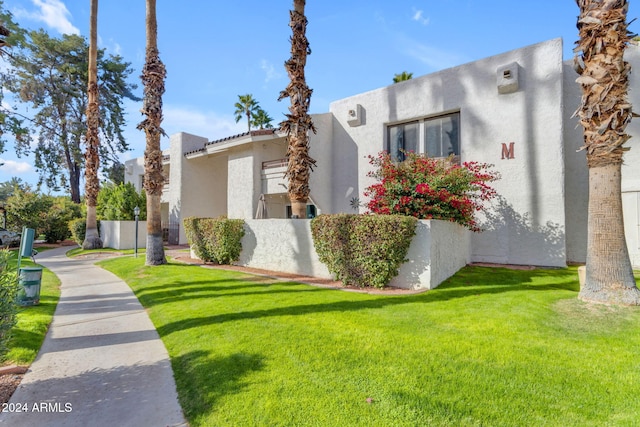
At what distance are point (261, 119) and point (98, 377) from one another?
34.5m

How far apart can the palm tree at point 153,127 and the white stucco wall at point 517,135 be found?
1114 cm

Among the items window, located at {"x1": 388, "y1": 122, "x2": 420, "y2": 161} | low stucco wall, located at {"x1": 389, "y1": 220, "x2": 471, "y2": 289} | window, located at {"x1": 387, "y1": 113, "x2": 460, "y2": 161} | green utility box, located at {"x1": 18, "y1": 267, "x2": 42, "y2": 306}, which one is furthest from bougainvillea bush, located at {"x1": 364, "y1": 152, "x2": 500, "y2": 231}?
green utility box, located at {"x1": 18, "y1": 267, "x2": 42, "y2": 306}

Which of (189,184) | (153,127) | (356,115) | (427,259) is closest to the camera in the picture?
(427,259)

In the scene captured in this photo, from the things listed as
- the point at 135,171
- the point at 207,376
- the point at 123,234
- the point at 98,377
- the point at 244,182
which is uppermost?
the point at 135,171

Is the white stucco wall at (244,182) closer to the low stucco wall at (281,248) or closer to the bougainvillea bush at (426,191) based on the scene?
the low stucco wall at (281,248)

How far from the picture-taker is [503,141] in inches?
504

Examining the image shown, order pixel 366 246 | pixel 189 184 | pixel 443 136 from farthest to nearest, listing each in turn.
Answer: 1. pixel 189 184
2. pixel 443 136
3. pixel 366 246

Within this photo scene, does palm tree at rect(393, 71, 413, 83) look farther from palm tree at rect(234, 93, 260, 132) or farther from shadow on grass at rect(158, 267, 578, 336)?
shadow on grass at rect(158, 267, 578, 336)

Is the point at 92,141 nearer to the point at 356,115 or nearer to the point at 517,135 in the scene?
the point at 356,115

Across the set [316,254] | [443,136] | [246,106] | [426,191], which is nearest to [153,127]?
[316,254]

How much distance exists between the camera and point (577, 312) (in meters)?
6.14

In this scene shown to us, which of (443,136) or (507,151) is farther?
(443,136)

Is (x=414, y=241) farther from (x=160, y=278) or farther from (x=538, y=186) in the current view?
(x=160, y=278)

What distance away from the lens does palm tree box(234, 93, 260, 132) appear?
117ft
